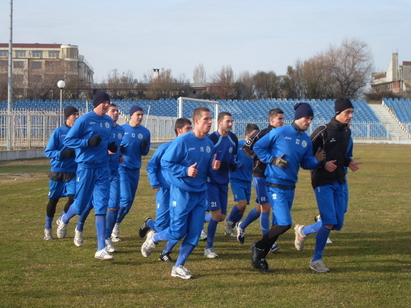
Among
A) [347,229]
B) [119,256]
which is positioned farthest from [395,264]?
[119,256]

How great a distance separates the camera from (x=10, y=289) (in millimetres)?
5934

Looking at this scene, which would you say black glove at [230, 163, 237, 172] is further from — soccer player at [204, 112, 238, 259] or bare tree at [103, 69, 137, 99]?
bare tree at [103, 69, 137, 99]

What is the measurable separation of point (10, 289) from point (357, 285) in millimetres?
3935

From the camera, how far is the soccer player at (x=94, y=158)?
296 inches

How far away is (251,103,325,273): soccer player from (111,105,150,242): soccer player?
2464 millimetres

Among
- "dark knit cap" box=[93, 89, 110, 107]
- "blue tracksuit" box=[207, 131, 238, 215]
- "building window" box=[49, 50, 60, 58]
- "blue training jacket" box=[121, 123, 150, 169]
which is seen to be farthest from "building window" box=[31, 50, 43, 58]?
"blue tracksuit" box=[207, 131, 238, 215]

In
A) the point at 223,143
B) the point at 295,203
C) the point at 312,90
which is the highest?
the point at 312,90

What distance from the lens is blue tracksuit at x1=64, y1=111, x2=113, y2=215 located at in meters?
7.59

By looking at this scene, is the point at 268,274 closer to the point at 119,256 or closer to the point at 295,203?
the point at 119,256

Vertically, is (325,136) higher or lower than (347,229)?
higher

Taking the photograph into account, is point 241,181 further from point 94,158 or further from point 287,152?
point 94,158

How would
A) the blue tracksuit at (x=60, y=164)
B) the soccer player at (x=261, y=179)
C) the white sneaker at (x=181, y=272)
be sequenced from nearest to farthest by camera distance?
the white sneaker at (x=181, y=272) → the soccer player at (x=261, y=179) → the blue tracksuit at (x=60, y=164)

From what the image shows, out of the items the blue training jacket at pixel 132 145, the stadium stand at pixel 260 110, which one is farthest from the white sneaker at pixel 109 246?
the stadium stand at pixel 260 110

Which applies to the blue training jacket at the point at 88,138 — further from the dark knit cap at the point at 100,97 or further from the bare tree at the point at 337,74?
the bare tree at the point at 337,74
